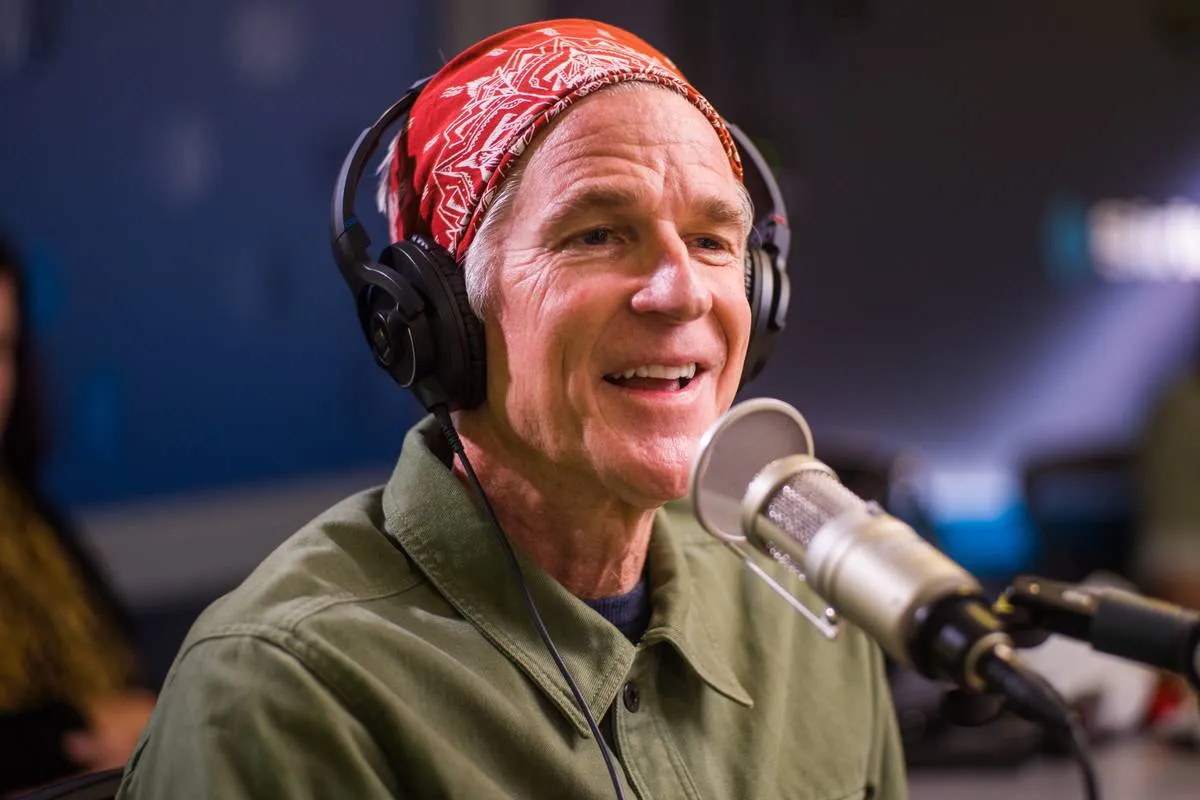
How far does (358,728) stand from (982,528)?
13.0 ft

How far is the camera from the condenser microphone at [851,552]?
675mm

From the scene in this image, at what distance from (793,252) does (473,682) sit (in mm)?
3510

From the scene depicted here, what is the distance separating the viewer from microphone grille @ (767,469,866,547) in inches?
29.9

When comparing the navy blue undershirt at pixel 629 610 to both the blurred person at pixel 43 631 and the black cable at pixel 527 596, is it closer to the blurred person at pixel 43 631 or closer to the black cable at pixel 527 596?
the black cable at pixel 527 596

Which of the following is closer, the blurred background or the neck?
the neck

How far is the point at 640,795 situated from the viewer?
1.05 m

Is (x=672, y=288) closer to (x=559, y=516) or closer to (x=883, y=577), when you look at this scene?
(x=559, y=516)

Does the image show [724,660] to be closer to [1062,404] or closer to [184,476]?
[184,476]

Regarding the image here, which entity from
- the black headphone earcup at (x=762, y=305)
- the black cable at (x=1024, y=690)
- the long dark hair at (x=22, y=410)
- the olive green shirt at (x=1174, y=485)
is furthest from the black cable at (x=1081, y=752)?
the olive green shirt at (x=1174, y=485)

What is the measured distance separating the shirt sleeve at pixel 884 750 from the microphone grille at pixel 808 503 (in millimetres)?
604

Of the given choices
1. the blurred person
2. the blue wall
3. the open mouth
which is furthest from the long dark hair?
the open mouth

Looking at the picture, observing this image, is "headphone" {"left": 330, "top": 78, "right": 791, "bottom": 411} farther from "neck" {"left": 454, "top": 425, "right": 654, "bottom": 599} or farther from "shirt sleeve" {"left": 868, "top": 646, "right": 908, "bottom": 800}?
"shirt sleeve" {"left": 868, "top": 646, "right": 908, "bottom": 800}

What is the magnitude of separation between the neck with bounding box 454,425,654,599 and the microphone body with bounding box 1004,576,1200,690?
0.35 meters

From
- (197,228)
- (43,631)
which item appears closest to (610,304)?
(43,631)
